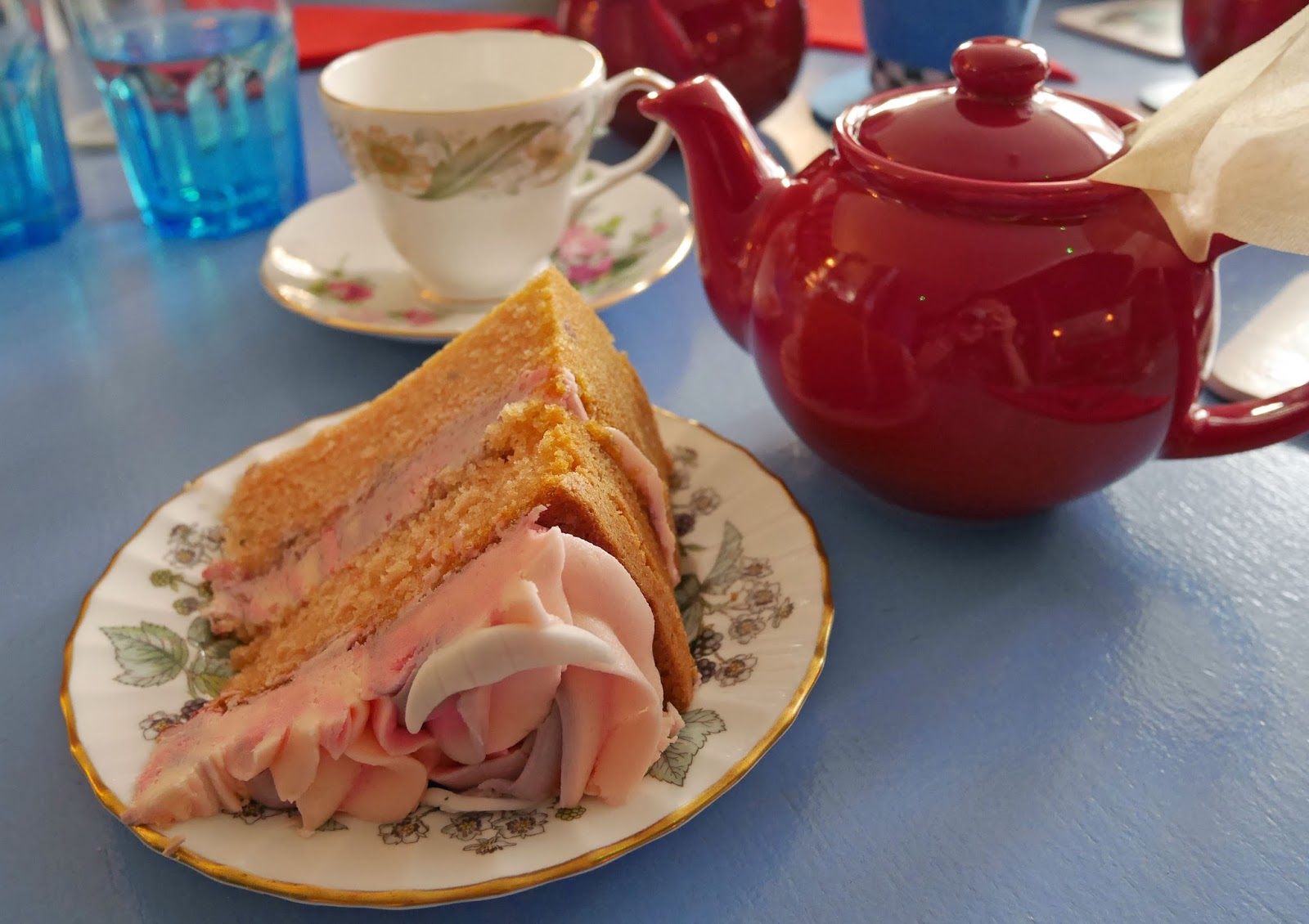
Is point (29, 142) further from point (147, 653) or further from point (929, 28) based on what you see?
point (929, 28)

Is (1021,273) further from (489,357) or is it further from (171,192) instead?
(171,192)

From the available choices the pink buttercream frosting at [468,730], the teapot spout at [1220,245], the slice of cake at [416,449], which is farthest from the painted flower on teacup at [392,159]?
the teapot spout at [1220,245]

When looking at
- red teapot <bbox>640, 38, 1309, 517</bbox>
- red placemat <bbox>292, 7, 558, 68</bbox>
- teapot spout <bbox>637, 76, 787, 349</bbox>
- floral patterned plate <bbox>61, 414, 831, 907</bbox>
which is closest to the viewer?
floral patterned plate <bbox>61, 414, 831, 907</bbox>

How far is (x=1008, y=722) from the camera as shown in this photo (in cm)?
56

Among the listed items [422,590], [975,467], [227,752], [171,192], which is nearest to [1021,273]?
[975,467]

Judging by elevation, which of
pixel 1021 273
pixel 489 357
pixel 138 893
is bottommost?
pixel 138 893

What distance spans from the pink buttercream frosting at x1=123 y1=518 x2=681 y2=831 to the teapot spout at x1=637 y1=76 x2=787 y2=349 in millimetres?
261

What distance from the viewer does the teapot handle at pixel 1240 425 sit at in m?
0.60

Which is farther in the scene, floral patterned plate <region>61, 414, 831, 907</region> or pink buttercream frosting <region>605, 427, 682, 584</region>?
pink buttercream frosting <region>605, 427, 682, 584</region>

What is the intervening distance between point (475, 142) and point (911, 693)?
57 centimetres

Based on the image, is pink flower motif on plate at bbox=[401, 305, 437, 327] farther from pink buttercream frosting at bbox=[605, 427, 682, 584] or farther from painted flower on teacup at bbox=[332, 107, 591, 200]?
pink buttercream frosting at bbox=[605, 427, 682, 584]

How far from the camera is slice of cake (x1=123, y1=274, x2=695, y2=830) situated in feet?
1.53

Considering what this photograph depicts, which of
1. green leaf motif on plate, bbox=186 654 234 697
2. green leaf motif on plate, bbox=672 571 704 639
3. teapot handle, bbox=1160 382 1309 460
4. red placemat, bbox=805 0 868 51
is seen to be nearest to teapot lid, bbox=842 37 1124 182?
teapot handle, bbox=1160 382 1309 460

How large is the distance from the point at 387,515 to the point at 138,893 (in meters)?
0.24
